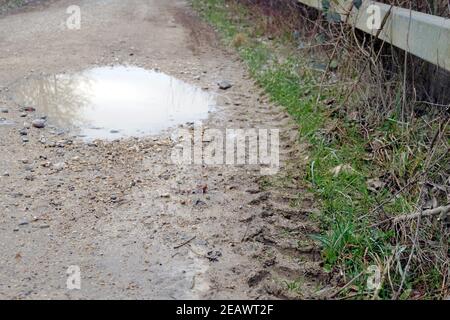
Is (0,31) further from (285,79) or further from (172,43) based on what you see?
(285,79)

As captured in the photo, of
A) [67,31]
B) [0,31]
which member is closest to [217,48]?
[67,31]

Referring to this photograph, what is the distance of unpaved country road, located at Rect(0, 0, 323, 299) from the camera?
9.70ft

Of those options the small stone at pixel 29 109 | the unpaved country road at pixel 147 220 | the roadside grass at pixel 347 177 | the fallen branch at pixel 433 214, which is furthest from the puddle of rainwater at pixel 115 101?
the fallen branch at pixel 433 214

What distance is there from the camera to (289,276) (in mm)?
3037

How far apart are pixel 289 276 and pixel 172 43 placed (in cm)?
529

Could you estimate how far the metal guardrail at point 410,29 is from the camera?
3.72m

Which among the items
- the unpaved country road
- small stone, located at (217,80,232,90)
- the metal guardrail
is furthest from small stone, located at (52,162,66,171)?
the metal guardrail

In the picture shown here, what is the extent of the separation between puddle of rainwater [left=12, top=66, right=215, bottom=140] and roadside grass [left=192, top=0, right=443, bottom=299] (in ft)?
3.01

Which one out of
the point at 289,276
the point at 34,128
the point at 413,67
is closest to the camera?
the point at 289,276

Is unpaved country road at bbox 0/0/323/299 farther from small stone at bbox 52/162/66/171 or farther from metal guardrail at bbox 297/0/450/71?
metal guardrail at bbox 297/0/450/71

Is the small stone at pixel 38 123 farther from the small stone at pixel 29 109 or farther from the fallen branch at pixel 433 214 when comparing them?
the fallen branch at pixel 433 214

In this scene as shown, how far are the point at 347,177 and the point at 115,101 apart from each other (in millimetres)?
2562

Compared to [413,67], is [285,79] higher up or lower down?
lower down

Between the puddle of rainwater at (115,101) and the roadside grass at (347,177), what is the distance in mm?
917
